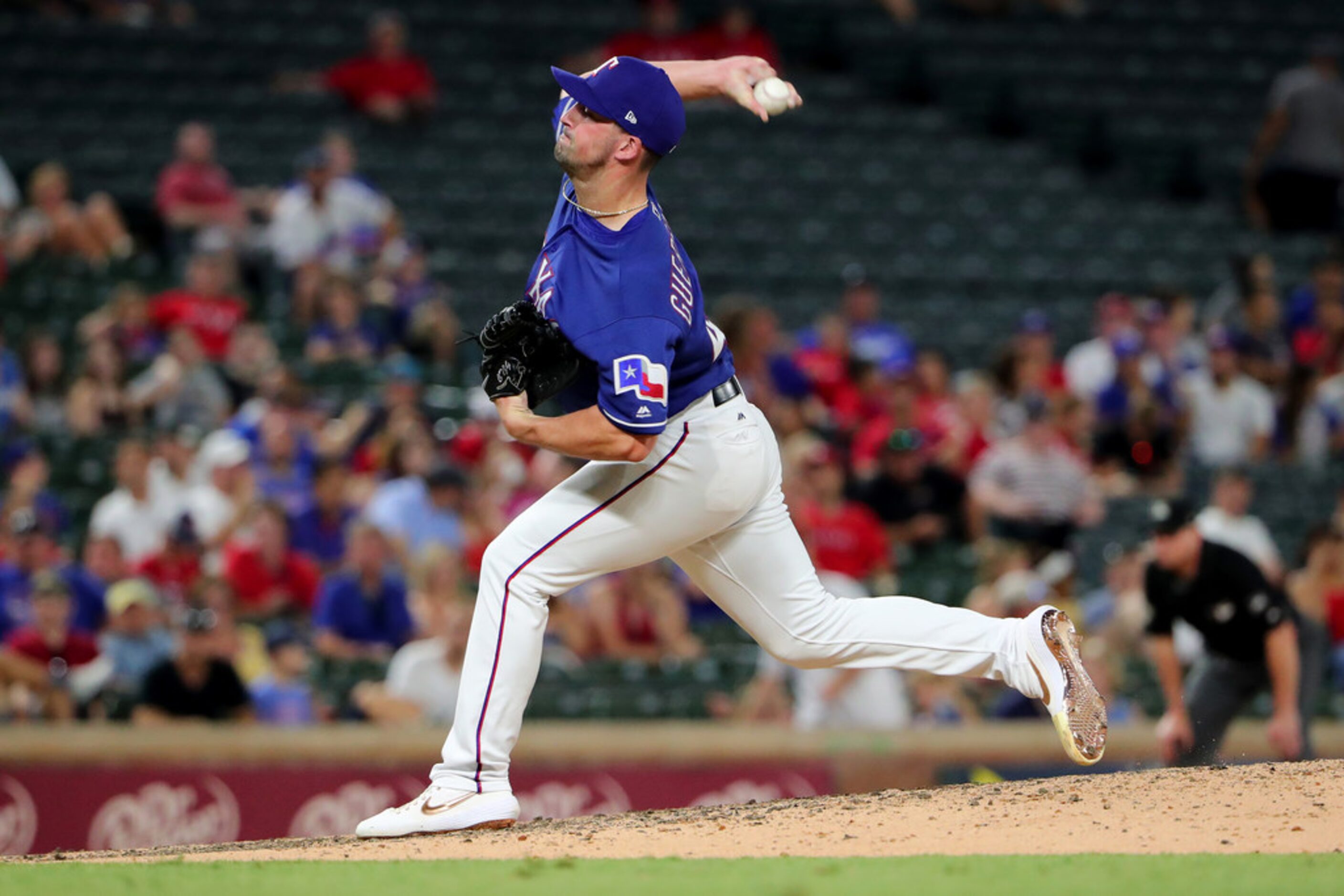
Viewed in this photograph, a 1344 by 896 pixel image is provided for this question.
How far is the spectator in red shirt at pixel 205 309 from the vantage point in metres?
10.2

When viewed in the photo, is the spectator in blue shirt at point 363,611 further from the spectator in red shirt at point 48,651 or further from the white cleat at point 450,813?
the white cleat at point 450,813

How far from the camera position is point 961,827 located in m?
4.67

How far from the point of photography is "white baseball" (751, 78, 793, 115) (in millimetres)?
4457

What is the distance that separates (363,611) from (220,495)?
1.05 metres

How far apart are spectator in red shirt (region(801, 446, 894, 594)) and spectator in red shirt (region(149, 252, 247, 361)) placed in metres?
3.37

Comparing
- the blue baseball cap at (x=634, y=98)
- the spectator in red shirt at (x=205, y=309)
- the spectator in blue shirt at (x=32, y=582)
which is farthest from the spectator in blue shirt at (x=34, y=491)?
the blue baseball cap at (x=634, y=98)

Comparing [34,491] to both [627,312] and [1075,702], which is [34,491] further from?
[1075,702]

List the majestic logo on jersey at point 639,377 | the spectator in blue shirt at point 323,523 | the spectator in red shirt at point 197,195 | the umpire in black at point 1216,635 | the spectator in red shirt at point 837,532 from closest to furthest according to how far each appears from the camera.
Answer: the majestic logo on jersey at point 639,377
the umpire in black at point 1216,635
the spectator in blue shirt at point 323,523
the spectator in red shirt at point 837,532
the spectator in red shirt at point 197,195

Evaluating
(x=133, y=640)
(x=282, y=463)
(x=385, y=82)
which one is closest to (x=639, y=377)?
(x=133, y=640)

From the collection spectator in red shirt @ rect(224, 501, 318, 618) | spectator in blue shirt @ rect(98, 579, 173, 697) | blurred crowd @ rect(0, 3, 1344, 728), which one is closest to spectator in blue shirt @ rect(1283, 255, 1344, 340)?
blurred crowd @ rect(0, 3, 1344, 728)

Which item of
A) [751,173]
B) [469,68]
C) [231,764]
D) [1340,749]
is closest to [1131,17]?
[751,173]

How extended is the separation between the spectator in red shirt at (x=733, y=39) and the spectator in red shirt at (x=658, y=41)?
0.21ft

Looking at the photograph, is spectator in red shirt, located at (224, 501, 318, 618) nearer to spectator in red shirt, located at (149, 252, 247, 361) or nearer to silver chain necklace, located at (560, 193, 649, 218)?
spectator in red shirt, located at (149, 252, 247, 361)

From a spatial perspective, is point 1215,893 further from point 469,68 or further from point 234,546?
point 469,68
